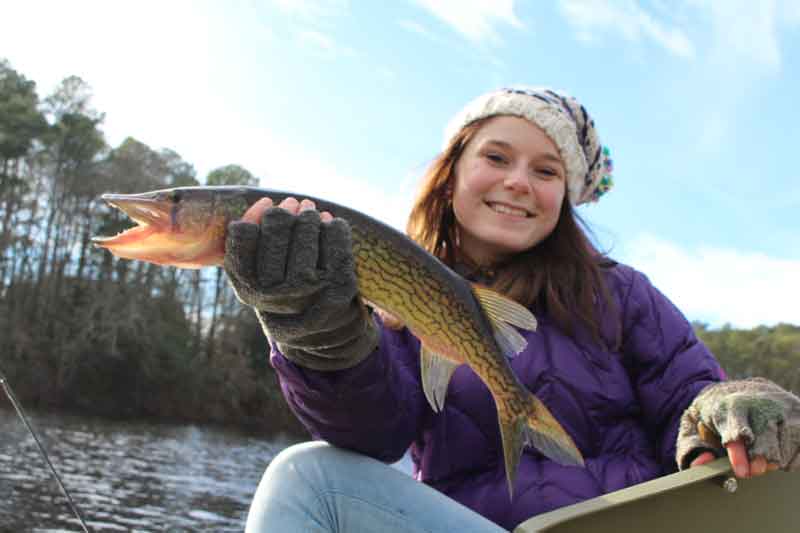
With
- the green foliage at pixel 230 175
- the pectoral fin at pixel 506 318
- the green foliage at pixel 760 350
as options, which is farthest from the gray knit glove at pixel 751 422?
the green foliage at pixel 760 350

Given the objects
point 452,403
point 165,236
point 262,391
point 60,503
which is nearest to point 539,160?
point 452,403

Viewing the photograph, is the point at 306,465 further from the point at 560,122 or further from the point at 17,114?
the point at 17,114

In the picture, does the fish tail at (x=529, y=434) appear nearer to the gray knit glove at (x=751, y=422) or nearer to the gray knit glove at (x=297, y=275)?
the gray knit glove at (x=751, y=422)

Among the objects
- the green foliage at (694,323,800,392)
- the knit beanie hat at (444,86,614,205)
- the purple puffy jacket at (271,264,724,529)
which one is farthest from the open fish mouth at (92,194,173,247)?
the green foliage at (694,323,800,392)

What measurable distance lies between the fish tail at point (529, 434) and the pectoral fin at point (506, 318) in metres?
0.16

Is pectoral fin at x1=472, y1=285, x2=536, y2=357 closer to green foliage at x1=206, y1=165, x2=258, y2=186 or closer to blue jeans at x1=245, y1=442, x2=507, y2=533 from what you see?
blue jeans at x1=245, y1=442, x2=507, y2=533

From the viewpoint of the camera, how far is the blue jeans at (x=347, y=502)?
1944mm

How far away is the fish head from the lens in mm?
1833

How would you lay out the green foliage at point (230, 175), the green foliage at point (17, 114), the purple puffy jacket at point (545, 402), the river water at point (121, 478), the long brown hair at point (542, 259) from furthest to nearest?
the green foliage at point (230, 175), the green foliage at point (17, 114), the river water at point (121, 478), the long brown hair at point (542, 259), the purple puffy jacket at point (545, 402)

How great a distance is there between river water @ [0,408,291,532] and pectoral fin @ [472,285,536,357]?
7.07 meters

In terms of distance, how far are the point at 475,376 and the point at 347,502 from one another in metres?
0.65

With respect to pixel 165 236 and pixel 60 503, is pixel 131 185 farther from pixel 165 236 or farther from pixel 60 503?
pixel 165 236

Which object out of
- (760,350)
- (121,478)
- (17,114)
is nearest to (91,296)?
(17,114)

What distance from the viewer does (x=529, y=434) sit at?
6.74 feet
